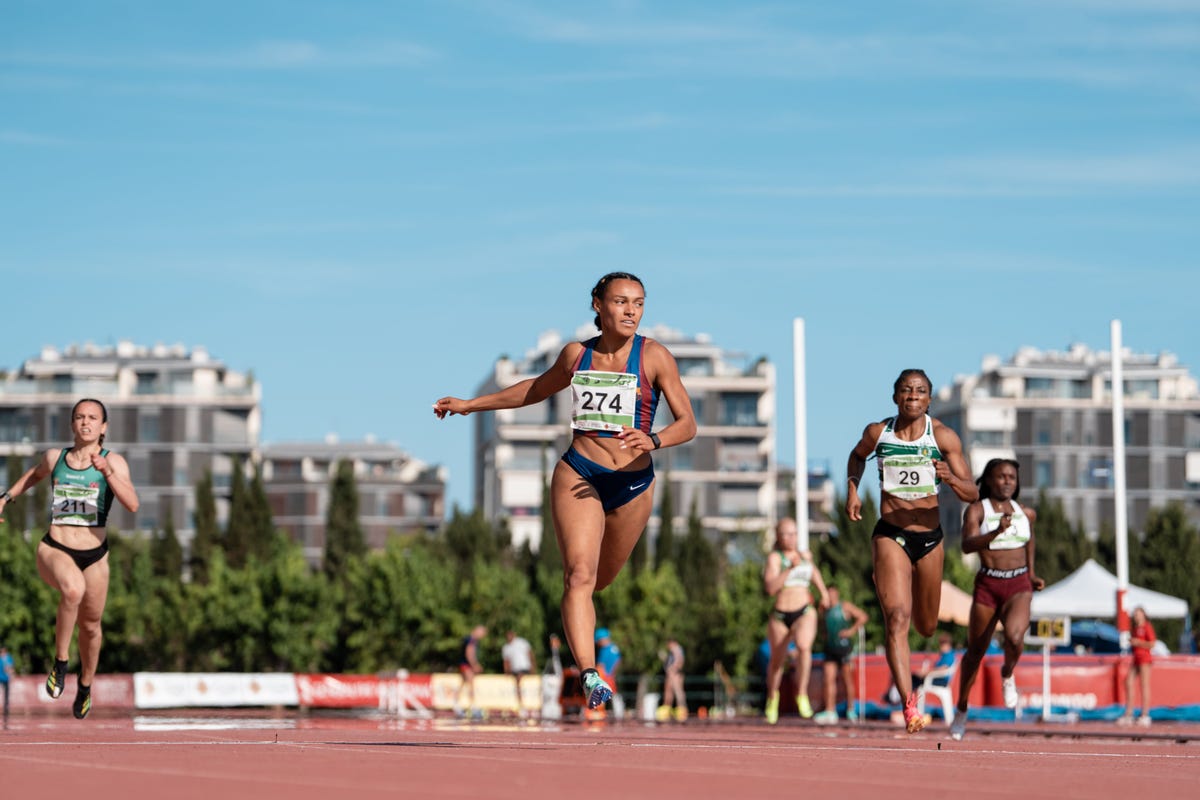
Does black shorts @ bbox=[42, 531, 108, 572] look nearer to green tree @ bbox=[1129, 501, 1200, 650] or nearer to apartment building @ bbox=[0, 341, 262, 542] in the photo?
green tree @ bbox=[1129, 501, 1200, 650]

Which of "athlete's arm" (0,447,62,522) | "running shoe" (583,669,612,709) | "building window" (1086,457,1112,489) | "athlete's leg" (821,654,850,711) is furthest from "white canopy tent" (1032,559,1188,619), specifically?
"building window" (1086,457,1112,489)

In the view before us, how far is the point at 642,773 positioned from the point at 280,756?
1.83 metres

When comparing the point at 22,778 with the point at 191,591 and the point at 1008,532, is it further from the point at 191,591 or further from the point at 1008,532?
the point at 191,591

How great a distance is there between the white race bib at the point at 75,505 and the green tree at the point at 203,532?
84554 millimetres

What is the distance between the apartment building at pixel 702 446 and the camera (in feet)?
465

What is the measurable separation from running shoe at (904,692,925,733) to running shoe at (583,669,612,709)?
314 cm

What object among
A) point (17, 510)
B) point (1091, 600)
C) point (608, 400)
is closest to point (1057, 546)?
point (17, 510)

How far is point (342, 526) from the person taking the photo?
109812 mm

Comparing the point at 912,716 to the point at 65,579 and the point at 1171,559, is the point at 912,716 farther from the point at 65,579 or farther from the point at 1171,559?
the point at 1171,559

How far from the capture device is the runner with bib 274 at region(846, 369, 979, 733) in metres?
13.7

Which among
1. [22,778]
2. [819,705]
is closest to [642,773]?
[22,778]

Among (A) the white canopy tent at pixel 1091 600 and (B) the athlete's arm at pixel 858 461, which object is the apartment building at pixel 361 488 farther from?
(B) the athlete's arm at pixel 858 461

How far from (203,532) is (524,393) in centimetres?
9688

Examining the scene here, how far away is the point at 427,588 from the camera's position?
245 feet
